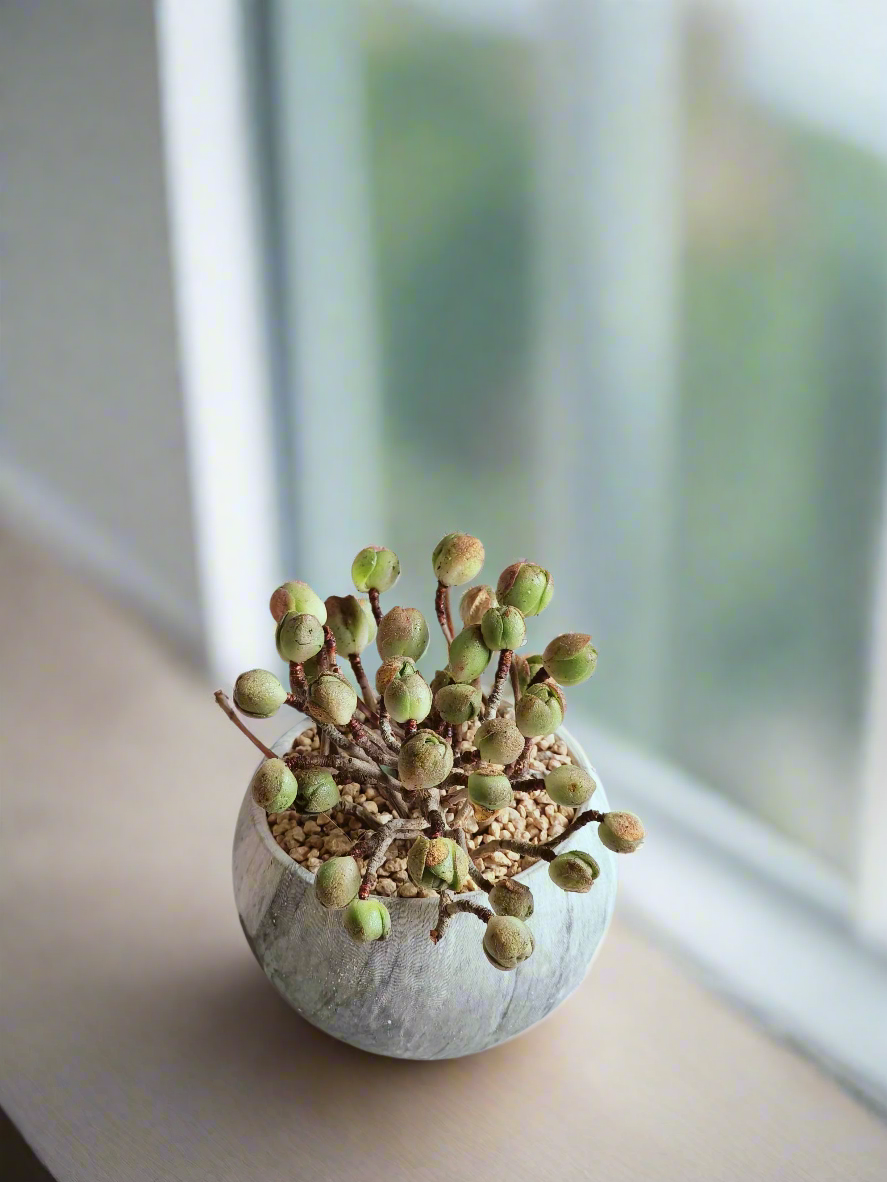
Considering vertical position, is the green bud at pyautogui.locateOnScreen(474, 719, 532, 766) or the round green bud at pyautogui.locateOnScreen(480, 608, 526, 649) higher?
the round green bud at pyautogui.locateOnScreen(480, 608, 526, 649)

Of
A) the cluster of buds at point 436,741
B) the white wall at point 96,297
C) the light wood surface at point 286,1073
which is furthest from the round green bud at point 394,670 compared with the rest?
the white wall at point 96,297

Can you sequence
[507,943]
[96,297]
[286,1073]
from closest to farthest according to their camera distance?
[507,943] < [286,1073] < [96,297]

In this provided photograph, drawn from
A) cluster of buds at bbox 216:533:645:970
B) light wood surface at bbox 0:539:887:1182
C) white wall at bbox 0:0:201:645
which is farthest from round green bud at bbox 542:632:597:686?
white wall at bbox 0:0:201:645

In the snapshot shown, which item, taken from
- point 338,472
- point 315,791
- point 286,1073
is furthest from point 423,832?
point 338,472

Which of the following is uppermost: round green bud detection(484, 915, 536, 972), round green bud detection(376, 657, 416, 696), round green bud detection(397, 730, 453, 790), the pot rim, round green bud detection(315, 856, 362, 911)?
round green bud detection(376, 657, 416, 696)

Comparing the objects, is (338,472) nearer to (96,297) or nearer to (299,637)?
(96,297)

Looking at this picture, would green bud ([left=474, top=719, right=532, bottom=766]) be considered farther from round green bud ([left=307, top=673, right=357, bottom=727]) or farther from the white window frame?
the white window frame
